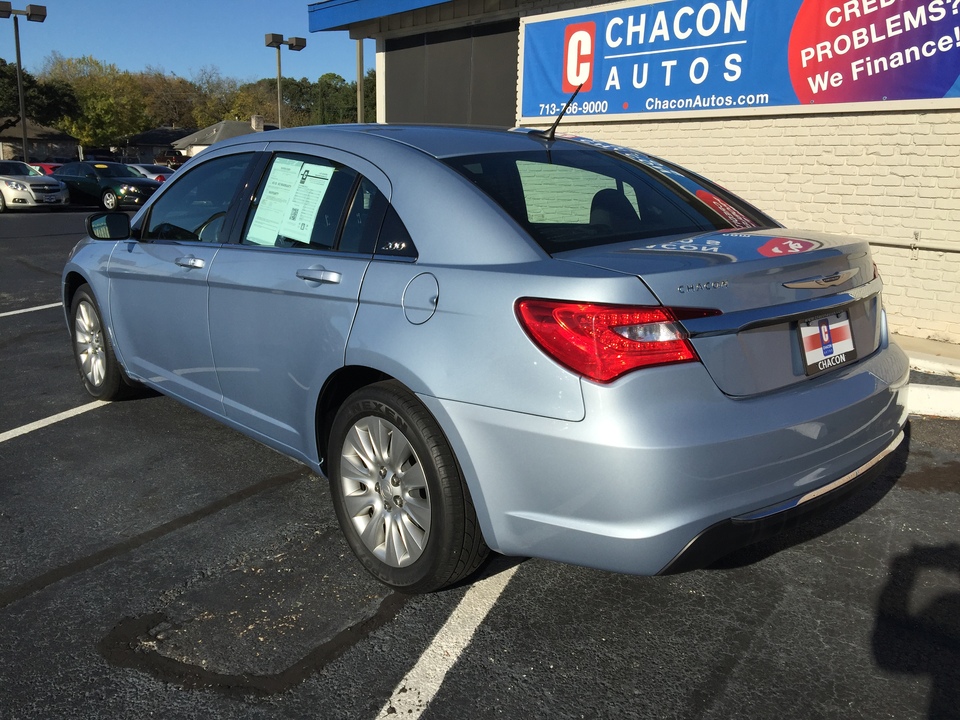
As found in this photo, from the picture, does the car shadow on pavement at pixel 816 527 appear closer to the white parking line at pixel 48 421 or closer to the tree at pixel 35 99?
the white parking line at pixel 48 421

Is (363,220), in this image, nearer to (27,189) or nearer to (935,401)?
(935,401)

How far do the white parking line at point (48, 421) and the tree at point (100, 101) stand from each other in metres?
73.7

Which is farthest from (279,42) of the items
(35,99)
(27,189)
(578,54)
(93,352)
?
(35,99)

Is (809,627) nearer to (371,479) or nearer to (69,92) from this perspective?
(371,479)

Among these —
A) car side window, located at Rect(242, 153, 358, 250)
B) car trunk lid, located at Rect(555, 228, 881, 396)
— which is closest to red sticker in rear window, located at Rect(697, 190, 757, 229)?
car trunk lid, located at Rect(555, 228, 881, 396)

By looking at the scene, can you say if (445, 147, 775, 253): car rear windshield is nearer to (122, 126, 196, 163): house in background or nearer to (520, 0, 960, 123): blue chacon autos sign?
(520, 0, 960, 123): blue chacon autos sign

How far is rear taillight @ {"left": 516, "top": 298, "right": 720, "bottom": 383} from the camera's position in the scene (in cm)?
232

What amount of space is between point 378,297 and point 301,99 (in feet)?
365

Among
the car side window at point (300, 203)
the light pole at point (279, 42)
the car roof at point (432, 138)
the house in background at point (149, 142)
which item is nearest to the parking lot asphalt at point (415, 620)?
the car side window at point (300, 203)

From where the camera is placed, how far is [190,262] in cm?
387

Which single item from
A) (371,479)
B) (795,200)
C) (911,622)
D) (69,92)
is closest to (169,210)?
(371,479)

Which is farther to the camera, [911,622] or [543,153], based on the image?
[543,153]

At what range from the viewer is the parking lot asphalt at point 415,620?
2.42 metres

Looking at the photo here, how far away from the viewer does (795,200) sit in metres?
8.27
